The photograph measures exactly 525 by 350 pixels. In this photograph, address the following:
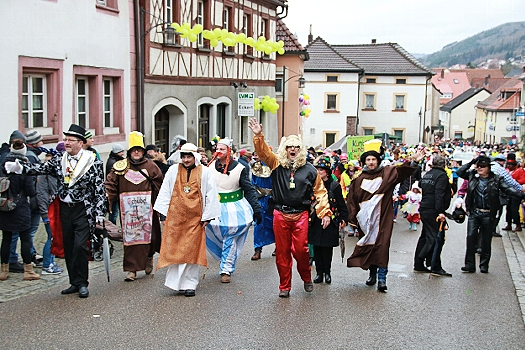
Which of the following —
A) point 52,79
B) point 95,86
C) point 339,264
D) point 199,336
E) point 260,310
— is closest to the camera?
point 199,336

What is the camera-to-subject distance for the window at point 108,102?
18031 mm

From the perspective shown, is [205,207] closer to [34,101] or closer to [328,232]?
[328,232]

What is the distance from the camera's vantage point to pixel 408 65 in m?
62.8

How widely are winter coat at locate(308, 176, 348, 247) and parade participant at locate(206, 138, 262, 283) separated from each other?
29.4 inches

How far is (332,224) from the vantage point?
9.18 metres

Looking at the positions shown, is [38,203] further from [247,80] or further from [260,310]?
[247,80]

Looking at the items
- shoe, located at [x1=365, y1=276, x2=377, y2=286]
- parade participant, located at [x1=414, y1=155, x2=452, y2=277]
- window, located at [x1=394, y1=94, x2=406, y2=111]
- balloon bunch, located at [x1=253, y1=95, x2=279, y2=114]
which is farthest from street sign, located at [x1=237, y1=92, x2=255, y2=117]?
window, located at [x1=394, y1=94, x2=406, y2=111]

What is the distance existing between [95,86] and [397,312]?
11197 mm

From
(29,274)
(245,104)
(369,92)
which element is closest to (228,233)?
(29,274)

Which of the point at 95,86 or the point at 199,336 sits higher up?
the point at 95,86

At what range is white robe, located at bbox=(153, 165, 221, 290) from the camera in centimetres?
838

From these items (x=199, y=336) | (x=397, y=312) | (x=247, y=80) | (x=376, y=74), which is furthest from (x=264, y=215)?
(x=376, y=74)

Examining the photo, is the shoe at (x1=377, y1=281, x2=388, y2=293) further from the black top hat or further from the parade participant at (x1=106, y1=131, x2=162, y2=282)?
the black top hat

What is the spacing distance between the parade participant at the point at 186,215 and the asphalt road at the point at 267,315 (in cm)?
27
